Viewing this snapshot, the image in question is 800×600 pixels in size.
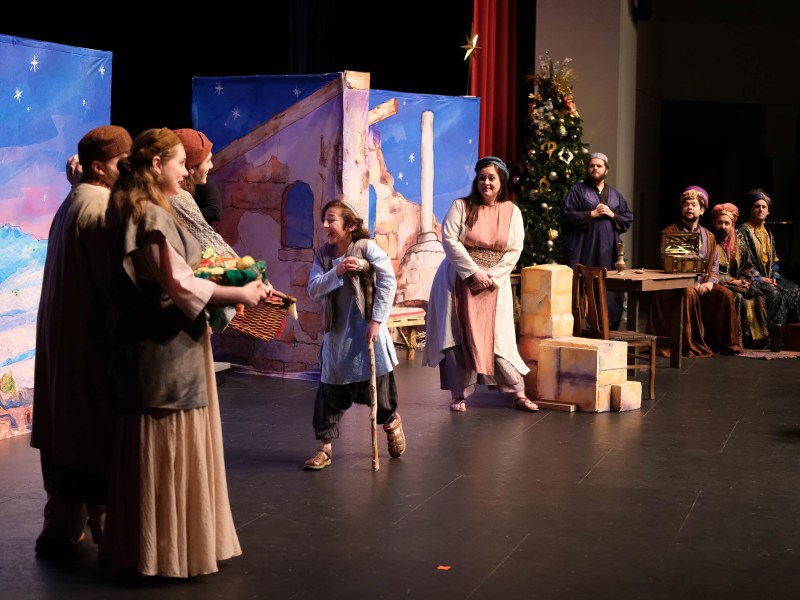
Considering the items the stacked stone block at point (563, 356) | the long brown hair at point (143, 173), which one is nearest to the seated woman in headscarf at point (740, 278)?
the stacked stone block at point (563, 356)

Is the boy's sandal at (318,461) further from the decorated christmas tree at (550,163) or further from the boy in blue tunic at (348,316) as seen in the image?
the decorated christmas tree at (550,163)

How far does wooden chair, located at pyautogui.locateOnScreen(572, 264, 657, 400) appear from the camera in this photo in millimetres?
7605

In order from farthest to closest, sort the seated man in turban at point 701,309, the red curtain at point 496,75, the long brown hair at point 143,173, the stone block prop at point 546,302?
1. the red curtain at point 496,75
2. the seated man in turban at point 701,309
3. the stone block prop at point 546,302
4. the long brown hair at point 143,173

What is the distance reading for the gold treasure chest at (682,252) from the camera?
357 inches

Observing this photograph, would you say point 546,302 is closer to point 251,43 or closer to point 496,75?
point 251,43

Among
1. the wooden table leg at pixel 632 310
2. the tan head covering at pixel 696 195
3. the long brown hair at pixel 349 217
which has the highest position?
the tan head covering at pixel 696 195

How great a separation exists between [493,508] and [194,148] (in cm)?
199

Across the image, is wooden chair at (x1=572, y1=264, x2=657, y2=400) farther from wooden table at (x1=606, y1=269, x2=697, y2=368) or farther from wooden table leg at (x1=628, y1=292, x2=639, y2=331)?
wooden table leg at (x1=628, y1=292, x2=639, y2=331)

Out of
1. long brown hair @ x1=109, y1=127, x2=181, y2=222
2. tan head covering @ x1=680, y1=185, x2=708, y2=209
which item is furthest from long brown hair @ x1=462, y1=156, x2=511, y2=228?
long brown hair @ x1=109, y1=127, x2=181, y2=222

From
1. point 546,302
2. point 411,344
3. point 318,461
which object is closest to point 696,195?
point 411,344

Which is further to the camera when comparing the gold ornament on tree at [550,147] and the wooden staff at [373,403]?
the gold ornament on tree at [550,147]

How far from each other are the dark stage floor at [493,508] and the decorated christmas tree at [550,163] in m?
3.48

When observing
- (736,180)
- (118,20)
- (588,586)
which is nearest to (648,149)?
(736,180)

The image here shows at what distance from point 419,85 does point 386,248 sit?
9.79ft
